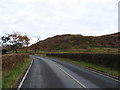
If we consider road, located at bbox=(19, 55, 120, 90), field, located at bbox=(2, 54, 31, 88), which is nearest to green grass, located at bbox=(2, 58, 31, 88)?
field, located at bbox=(2, 54, 31, 88)

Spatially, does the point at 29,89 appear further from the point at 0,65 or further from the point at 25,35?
the point at 25,35

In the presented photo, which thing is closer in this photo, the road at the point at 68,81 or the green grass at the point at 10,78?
the green grass at the point at 10,78

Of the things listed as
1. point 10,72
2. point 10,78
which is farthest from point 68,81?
point 10,72

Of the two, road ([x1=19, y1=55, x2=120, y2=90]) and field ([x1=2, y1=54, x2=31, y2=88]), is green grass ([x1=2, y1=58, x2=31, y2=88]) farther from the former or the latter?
road ([x1=19, y1=55, x2=120, y2=90])

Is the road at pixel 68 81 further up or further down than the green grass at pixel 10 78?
further down

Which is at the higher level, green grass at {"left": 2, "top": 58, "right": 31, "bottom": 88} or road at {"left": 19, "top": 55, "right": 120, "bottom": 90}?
green grass at {"left": 2, "top": 58, "right": 31, "bottom": 88}

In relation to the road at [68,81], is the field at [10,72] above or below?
above

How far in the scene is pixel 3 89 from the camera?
9.86 m

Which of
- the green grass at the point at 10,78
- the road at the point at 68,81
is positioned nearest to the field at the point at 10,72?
the green grass at the point at 10,78

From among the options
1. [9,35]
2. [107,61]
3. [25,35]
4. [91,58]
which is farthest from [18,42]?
[107,61]

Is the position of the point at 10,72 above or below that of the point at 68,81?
above

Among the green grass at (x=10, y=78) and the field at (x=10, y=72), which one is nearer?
the green grass at (x=10, y=78)

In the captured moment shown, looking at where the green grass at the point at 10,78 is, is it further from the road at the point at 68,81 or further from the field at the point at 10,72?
the road at the point at 68,81

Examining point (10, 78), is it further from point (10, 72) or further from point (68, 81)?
point (10, 72)
